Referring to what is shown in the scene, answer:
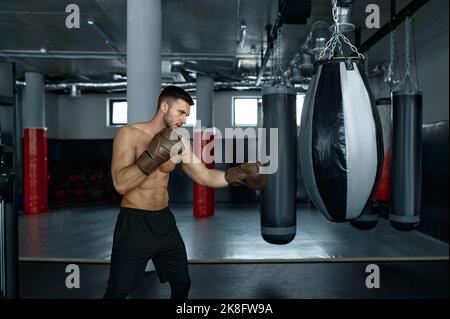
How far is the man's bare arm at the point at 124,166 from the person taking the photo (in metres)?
1.88

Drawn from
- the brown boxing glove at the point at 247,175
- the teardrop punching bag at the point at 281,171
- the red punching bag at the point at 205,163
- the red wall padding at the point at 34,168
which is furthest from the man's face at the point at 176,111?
the red wall padding at the point at 34,168

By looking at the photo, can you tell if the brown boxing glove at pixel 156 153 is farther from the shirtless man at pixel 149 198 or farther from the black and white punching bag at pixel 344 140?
the black and white punching bag at pixel 344 140

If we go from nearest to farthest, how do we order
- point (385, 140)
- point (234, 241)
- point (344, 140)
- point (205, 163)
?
point (344, 140), point (385, 140), point (234, 241), point (205, 163)

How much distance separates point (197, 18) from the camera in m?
4.43

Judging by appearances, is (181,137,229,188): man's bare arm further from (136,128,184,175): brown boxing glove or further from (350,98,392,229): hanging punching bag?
(350,98,392,229): hanging punching bag

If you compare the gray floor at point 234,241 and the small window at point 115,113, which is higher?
the small window at point 115,113

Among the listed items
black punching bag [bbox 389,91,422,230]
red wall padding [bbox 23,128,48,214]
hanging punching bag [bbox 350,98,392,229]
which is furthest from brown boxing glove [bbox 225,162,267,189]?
red wall padding [bbox 23,128,48,214]

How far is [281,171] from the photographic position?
103 inches

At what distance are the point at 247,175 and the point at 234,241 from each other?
2.95 metres

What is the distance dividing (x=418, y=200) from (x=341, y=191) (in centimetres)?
174

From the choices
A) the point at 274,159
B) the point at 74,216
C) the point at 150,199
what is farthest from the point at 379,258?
the point at 74,216

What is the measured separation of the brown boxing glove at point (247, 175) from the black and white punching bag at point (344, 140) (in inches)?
14.3

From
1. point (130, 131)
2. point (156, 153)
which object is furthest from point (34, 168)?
point (156, 153)

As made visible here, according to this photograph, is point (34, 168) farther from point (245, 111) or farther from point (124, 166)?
point (124, 166)
